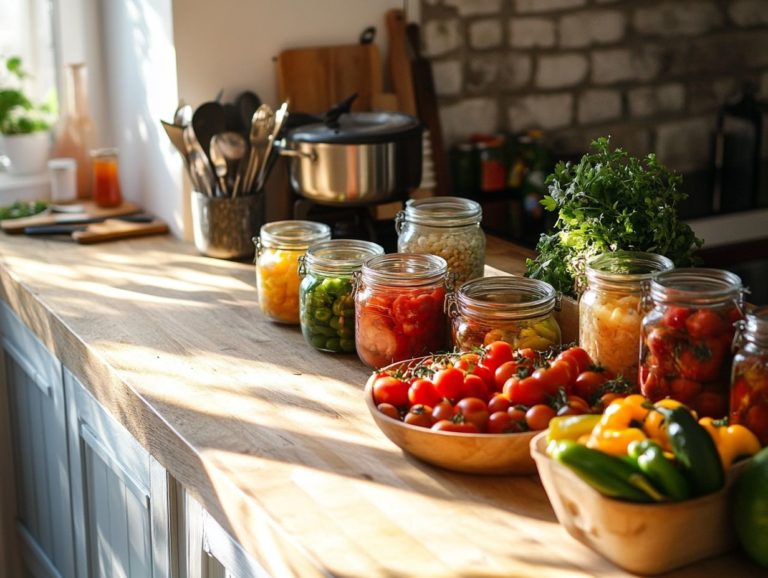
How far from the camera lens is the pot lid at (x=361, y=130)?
2396mm

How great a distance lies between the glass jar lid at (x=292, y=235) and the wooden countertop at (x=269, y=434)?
0.53ft

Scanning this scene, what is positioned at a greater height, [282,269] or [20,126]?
[20,126]

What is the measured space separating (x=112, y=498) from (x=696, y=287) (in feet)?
3.86

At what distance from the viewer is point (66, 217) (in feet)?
9.44

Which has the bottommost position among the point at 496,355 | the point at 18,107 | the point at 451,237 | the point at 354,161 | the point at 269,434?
the point at 269,434

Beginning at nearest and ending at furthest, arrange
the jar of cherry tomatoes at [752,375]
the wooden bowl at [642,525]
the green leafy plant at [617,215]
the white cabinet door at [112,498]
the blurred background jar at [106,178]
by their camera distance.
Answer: the wooden bowl at [642,525] < the jar of cherry tomatoes at [752,375] < the green leafy plant at [617,215] < the white cabinet door at [112,498] < the blurred background jar at [106,178]

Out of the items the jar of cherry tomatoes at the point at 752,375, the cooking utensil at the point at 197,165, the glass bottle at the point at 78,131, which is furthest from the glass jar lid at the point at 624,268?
the glass bottle at the point at 78,131

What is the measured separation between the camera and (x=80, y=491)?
2.31 m

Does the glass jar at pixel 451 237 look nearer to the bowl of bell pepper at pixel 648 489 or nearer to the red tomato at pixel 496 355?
the red tomato at pixel 496 355

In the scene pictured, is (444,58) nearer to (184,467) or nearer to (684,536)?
(184,467)

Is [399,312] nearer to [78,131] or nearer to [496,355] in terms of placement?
[496,355]

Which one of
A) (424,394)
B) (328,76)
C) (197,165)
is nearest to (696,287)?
(424,394)

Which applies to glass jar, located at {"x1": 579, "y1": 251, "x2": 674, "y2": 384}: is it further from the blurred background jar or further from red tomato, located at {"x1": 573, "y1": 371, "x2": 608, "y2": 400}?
the blurred background jar

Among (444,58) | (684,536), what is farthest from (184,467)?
(444,58)
